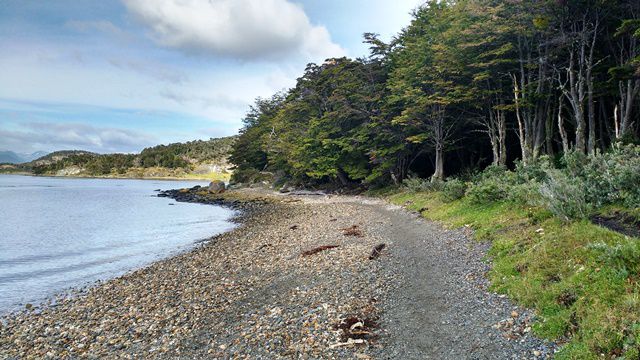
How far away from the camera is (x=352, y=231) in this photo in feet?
67.7

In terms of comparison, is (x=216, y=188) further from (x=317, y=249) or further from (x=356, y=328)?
(x=356, y=328)

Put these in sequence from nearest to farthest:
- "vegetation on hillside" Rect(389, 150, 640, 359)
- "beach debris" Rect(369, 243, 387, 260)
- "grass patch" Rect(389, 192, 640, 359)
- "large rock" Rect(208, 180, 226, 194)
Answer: "grass patch" Rect(389, 192, 640, 359), "vegetation on hillside" Rect(389, 150, 640, 359), "beach debris" Rect(369, 243, 387, 260), "large rock" Rect(208, 180, 226, 194)

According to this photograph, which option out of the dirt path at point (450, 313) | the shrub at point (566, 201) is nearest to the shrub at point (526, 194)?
the shrub at point (566, 201)

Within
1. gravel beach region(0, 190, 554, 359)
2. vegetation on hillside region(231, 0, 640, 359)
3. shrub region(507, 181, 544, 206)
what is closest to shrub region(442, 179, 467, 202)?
vegetation on hillside region(231, 0, 640, 359)

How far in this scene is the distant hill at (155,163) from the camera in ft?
525

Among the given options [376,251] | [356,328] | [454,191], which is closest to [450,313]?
[356,328]

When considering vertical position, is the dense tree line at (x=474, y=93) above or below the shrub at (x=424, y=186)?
above

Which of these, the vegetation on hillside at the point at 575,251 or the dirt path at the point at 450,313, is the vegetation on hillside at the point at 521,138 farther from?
the dirt path at the point at 450,313

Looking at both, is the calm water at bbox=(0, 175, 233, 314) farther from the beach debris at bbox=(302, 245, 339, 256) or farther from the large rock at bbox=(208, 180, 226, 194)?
the large rock at bbox=(208, 180, 226, 194)

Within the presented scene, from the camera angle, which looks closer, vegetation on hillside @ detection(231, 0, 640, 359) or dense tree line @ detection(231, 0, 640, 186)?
vegetation on hillside @ detection(231, 0, 640, 359)

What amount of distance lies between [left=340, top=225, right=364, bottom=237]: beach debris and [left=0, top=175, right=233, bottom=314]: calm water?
10.4m

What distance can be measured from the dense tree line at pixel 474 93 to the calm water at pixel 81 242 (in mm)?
17946

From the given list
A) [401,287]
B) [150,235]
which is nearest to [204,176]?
[150,235]

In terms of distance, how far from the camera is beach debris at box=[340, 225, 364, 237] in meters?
19.8
